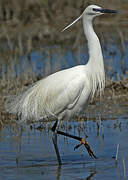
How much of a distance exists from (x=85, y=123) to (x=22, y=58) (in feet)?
21.4

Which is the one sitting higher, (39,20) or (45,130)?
(39,20)

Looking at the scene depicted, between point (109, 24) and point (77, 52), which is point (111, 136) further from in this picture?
point (109, 24)

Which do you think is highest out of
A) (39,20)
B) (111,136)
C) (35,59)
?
(39,20)

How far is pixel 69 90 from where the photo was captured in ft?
24.7

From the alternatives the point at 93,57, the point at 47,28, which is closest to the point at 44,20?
the point at 47,28

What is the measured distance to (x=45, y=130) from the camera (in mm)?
8812

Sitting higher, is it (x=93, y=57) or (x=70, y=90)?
(x=93, y=57)

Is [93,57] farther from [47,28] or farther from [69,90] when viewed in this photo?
[47,28]

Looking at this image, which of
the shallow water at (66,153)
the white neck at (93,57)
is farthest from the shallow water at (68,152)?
the white neck at (93,57)

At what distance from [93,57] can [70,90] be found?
569 millimetres

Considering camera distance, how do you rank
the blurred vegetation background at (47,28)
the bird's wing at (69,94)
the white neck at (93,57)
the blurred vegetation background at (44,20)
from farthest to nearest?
1. the blurred vegetation background at (44,20)
2. the blurred vegetation background at (47,28)
3. the white neck at (93,57)
4. the bird's wing at (69,94)

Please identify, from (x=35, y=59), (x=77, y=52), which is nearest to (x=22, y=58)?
(x=35, y=59)

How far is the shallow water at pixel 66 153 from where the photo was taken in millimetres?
6684

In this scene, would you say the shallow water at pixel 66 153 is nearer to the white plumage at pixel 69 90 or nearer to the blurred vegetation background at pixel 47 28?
the white plumage at pixel 69 90
